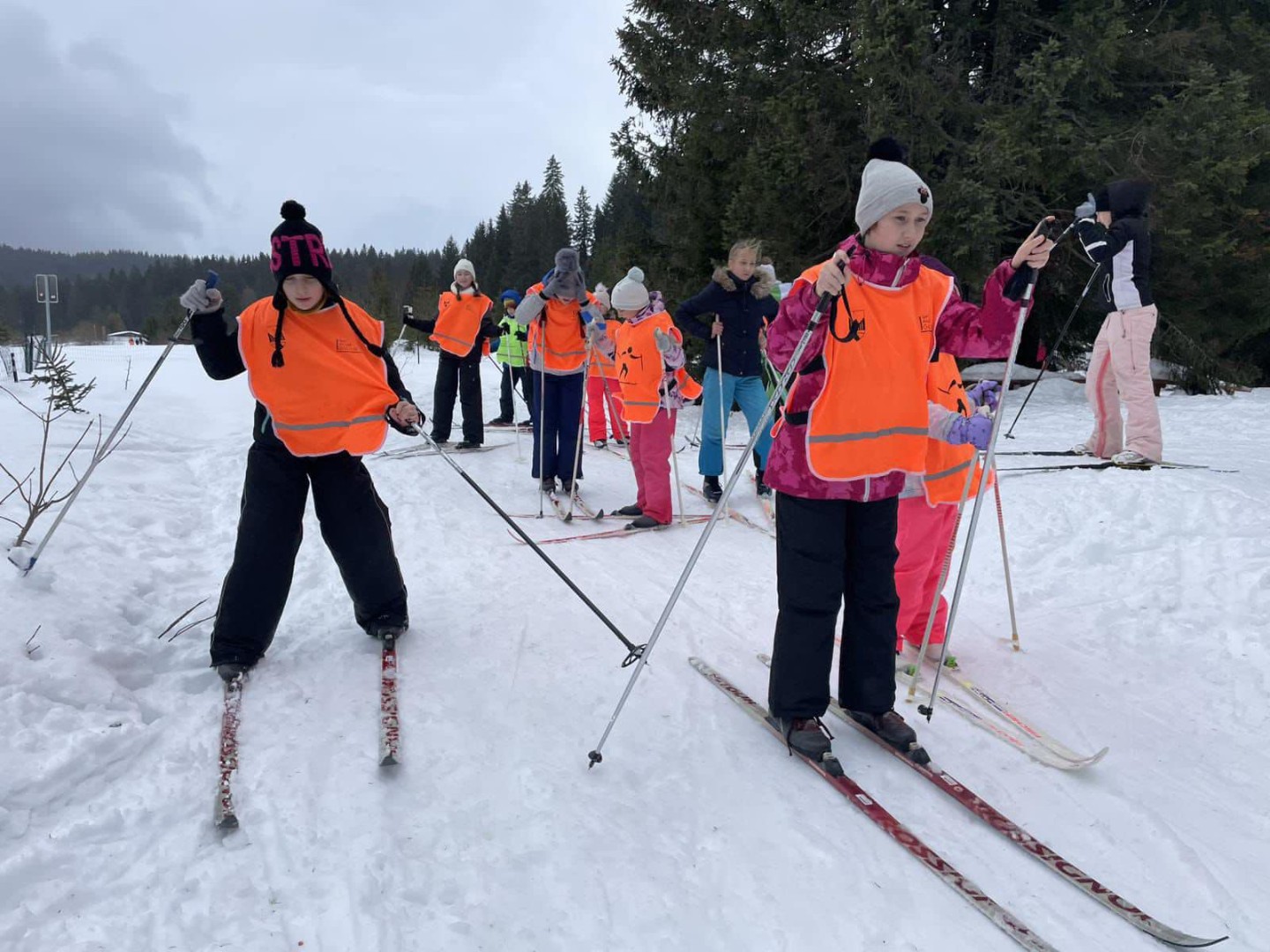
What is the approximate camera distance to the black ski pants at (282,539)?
3.60m

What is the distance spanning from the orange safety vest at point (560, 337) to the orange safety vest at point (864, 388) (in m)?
4.71

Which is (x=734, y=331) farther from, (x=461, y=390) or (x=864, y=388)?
(x=864, y=388)

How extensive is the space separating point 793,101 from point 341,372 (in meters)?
9.22

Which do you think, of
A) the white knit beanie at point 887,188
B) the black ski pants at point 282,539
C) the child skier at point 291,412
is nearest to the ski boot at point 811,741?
the white knit beanie at point 887,188

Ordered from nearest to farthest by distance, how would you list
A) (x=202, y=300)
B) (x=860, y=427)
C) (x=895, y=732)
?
(x=860, y=427), (x=895, y=732), (x=202, y=300)

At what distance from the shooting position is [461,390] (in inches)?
381

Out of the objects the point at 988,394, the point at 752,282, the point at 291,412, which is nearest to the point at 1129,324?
A: the point at 752,282

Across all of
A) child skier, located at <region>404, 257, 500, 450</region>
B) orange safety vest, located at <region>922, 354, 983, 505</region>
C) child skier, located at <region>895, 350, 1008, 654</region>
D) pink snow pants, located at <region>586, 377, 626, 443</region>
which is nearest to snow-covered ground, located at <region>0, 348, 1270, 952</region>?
child skier, located at <region>895, 350, 1008, 654</region>

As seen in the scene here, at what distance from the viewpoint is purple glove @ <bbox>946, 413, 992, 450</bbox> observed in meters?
3.20

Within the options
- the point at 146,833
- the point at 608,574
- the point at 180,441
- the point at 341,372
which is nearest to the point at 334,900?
the point at 146,833

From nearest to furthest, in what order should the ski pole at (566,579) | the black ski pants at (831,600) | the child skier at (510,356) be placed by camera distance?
the black ski pants at (831,600), the ski pole at (566,579), the child skier at (510,356)

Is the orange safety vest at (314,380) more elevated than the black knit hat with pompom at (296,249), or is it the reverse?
the black knit hat with pompom at (296,249)

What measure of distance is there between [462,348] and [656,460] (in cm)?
378

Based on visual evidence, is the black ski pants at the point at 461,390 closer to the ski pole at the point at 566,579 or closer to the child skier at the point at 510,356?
the child skier at the point at 510,356
